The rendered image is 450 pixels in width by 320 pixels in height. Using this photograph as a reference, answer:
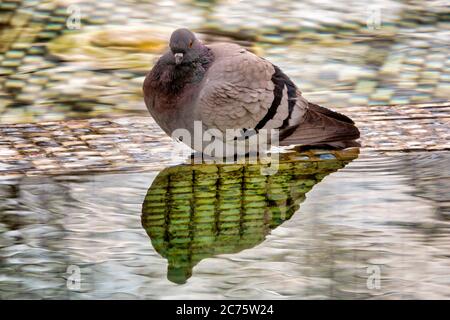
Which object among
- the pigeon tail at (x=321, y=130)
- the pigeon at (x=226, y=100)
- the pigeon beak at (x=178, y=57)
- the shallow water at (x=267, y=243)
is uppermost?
the pigeon beak at (x=178, y=57)

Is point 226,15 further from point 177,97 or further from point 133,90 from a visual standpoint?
point 177,97

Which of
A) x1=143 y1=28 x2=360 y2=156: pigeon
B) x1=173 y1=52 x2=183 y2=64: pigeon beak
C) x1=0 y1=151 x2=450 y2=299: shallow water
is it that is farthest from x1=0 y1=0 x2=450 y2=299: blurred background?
x1=173 y1=52 x2=183 y2=64: pigeon beak

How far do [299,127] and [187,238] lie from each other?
1.73 metres

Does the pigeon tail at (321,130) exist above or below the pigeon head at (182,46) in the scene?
below

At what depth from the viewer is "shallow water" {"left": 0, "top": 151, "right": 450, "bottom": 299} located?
250 inches

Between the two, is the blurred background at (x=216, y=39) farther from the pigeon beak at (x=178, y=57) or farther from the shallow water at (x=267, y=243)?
the pigeon beak at (x=178, y=57)

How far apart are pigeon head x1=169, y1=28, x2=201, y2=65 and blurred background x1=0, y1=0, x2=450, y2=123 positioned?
→ 1.86 m

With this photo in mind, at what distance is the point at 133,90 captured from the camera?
33.6 ft

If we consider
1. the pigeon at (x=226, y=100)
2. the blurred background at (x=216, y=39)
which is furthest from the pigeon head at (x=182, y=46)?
the blurred background at (x=216, y=39)

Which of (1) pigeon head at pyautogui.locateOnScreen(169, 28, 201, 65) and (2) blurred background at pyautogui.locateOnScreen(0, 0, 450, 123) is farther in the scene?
(2) blurred background at pyautogui.locateOnScreen(0, 0, 450, 123)

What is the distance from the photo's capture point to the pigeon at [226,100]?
792 centimetres

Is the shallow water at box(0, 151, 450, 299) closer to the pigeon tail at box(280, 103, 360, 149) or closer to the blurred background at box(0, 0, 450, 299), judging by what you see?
the blurred background at box(0, 0, 450, 299)

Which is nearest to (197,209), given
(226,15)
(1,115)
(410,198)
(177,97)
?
(177,97)

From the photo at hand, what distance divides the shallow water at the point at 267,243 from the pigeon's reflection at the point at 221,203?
81 mm
